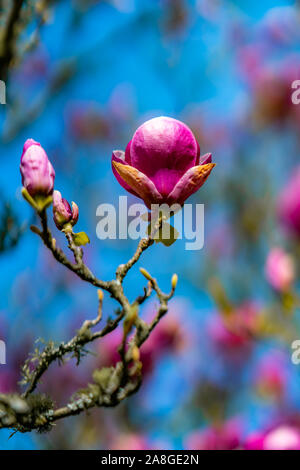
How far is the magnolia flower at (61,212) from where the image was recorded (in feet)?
2.70

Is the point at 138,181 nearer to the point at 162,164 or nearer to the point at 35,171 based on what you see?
the point at 162,164

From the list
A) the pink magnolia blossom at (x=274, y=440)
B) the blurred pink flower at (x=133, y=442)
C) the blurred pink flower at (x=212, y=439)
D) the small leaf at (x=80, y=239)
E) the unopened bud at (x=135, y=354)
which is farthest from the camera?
the blurred pink flower at (x=133, y=442)

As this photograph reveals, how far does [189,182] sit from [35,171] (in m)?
0.25

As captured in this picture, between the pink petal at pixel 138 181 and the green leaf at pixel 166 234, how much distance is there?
50 millimetres

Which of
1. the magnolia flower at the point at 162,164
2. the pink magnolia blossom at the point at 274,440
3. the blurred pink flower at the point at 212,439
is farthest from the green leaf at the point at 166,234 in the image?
the blurred pink flower at the point at 212,439

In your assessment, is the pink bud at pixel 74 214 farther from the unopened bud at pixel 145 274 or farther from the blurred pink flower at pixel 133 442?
the blurred pink flower at pixel 133 442

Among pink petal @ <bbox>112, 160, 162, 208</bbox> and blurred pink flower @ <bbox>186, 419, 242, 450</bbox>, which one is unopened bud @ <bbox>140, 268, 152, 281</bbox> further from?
blurred pink flower @ <bbox>186, 419, 242, 450</bbox>

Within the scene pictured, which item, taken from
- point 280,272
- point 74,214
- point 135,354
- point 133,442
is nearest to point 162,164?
point 74,214

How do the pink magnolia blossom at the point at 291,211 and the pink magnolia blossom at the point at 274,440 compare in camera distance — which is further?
the pink magnolia blossom at the point at 291,211

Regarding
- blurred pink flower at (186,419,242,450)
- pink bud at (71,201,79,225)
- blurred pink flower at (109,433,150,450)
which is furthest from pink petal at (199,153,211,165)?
blurred pink flower at (109,433,150,450)

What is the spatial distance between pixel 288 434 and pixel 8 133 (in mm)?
1330

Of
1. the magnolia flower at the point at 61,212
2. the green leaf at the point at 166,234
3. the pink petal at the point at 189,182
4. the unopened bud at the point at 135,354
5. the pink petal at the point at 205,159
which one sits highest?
the pink petal at the point at 205,159

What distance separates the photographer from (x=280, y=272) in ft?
5.86
